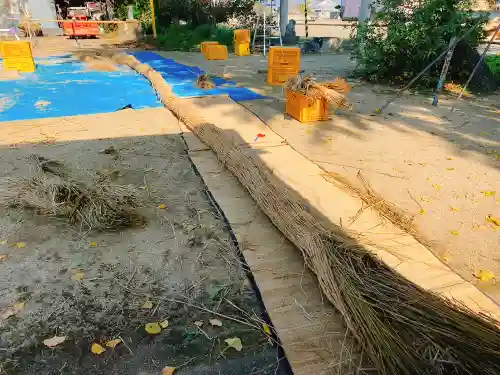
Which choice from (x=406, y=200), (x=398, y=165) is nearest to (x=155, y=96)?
(x=398, y=165)

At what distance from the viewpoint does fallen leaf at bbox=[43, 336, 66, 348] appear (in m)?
2.10

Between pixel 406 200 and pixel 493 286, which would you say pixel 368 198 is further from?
pixel 493 286

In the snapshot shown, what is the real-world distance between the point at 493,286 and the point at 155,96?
6.78m

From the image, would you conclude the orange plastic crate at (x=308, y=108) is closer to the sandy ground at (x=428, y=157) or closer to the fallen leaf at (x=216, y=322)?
the sandy ground at (x=428, y=157)

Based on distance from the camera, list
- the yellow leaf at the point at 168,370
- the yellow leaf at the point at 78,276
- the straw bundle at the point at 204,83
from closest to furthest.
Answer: the yellow leaf at the point at 168,370 → the yellow leaf at the point at 78,276 → the straw bundle at the point at 204,83

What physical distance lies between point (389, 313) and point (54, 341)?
1826 millimetres

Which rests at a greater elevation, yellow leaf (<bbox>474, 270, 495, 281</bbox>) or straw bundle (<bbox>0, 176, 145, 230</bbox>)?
straw bundle (<bbox>0, 176, 145, 230</bbox>)

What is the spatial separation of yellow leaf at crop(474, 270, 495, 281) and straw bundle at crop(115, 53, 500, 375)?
2.11 feet

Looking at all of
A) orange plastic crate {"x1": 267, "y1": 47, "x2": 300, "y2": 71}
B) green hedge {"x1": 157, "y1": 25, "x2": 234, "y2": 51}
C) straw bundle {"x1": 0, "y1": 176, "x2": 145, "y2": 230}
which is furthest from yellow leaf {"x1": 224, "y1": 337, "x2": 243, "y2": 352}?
green hedge {"x1": 157, "y1": 25, "x2": 234, "y2": 51}

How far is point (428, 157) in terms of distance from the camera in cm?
468

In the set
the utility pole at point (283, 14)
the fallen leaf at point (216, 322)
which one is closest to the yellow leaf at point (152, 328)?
the fallen leaf at point (216, 322)

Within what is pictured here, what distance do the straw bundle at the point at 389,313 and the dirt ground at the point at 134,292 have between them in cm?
48

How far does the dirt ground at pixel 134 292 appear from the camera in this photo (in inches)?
80.7

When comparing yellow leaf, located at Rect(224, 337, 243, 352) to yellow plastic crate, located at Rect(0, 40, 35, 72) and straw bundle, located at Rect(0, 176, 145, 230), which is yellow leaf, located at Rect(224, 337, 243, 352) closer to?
straw bundle, located at Rect(0, 176, 145, 230)
